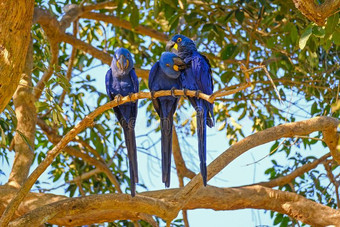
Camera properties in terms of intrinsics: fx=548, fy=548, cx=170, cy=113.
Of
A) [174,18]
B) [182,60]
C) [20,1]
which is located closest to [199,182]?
[182,60]

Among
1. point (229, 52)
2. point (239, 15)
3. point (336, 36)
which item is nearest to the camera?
point (336, 36)

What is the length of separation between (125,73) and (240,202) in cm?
141

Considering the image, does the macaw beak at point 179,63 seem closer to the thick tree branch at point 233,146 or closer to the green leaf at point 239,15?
the thick tree branch at point 233,146

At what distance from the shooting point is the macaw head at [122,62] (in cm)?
333

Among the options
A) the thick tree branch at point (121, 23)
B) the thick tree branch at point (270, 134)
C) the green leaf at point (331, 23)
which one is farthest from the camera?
the thick tree branch at point (121, 23)

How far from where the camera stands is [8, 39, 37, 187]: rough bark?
151 inches

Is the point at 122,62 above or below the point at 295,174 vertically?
above

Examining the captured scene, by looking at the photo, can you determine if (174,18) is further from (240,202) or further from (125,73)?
(240,202)

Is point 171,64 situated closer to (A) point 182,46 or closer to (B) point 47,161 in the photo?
(A) point 182,46

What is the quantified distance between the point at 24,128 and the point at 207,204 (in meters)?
1.46

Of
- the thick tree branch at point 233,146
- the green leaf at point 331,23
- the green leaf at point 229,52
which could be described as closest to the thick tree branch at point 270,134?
the thick tree branch at point 233,146

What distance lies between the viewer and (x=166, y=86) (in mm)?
3426

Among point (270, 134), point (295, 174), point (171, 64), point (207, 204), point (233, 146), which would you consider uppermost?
point (171, 64)

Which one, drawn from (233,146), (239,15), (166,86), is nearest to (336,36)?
(233,146)
